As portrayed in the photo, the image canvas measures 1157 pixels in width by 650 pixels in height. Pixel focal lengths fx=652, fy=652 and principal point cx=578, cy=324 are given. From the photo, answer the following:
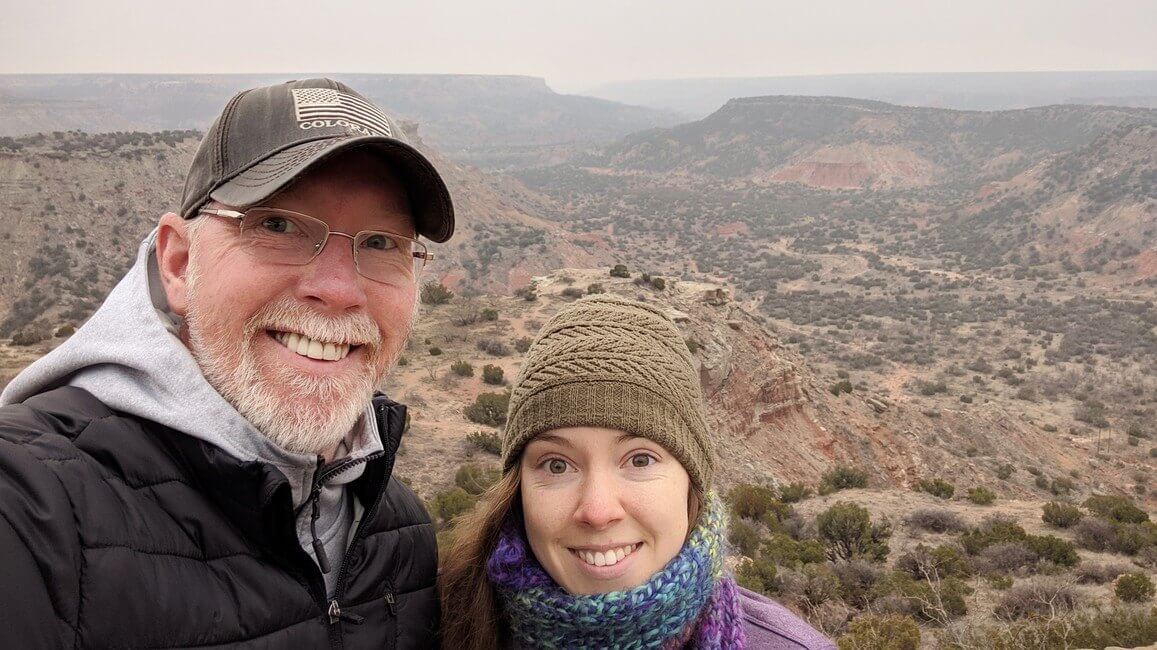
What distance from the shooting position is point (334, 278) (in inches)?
75.5

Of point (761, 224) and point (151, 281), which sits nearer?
point (151, 281)

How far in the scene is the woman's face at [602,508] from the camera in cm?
189

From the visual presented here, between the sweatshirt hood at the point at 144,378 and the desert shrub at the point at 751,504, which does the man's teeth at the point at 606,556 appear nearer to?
the sweatshirt hood at the point at 144,378

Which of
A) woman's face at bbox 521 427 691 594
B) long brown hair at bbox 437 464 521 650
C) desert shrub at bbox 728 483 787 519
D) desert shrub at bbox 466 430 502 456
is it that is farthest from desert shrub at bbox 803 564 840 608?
woman's face at bbox 521 427 691 594

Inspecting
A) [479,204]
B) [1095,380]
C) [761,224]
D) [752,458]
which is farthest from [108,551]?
[761,224]

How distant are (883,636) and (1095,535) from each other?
6576mm

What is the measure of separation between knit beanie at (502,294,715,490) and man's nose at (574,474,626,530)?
0.54 feet

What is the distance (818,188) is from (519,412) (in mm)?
108832

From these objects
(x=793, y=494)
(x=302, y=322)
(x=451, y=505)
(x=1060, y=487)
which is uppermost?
(x=302, y=322)

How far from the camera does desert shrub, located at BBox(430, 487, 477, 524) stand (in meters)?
7.80

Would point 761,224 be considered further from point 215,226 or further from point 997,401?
point 215,226

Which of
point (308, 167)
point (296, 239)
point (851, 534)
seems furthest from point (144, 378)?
point (851, 534)

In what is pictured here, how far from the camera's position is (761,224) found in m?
75.9

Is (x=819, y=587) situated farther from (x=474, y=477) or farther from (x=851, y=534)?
(x=474, y=477)
